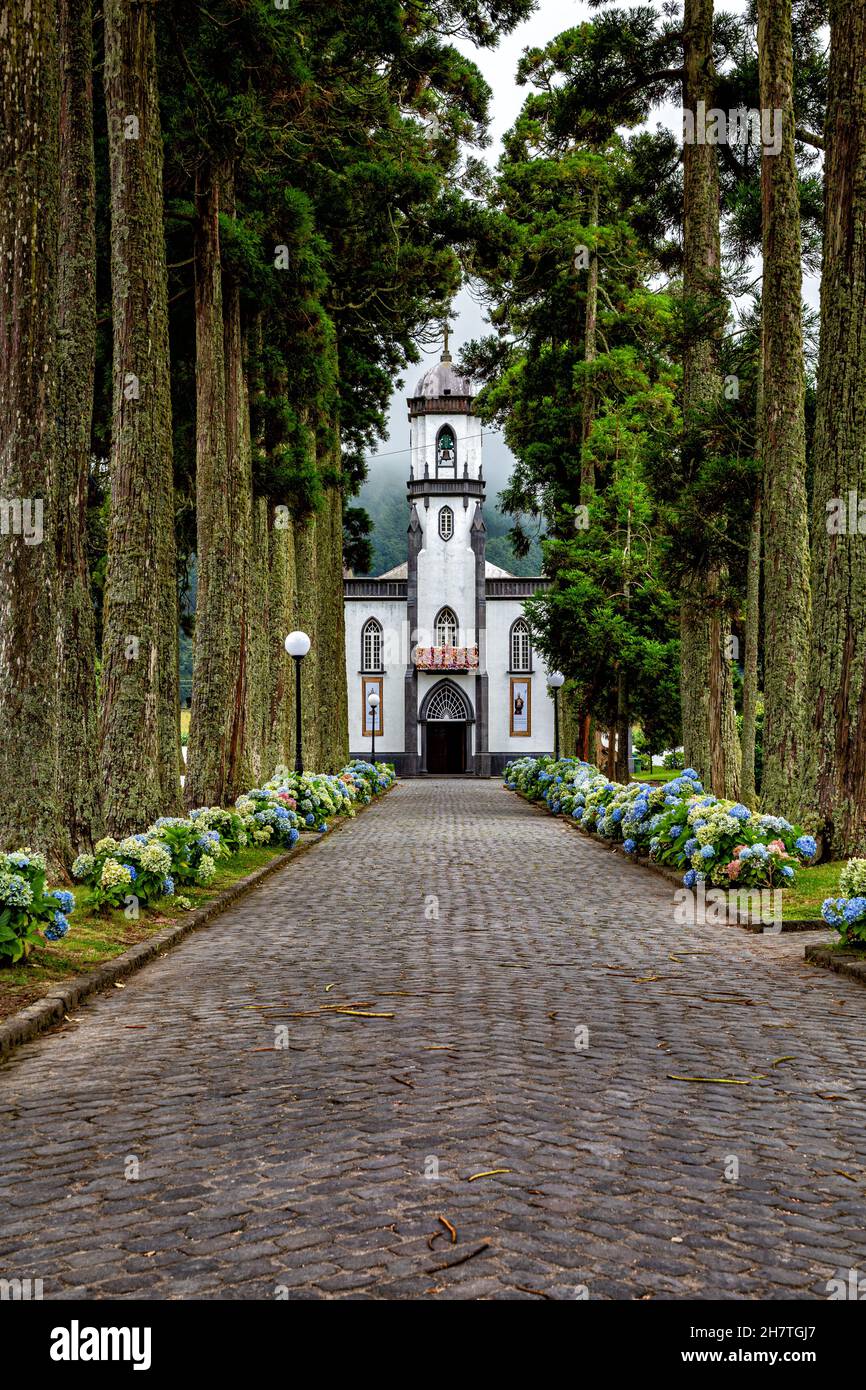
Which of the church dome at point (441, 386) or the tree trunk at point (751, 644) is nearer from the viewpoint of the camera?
the tree trunk at point (751, 644)

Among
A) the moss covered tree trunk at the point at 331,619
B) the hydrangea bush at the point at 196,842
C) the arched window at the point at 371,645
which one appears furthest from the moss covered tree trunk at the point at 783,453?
the arched window at the point at 371,645

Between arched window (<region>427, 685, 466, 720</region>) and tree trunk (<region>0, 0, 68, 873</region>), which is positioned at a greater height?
tree trunk (<region>0, 0, 68, 873</region>)

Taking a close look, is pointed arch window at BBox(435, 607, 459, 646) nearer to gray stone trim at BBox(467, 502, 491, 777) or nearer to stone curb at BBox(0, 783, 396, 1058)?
gray stone trim at BBox(467, 502, 491, 777)

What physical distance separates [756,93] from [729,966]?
12.2 metres

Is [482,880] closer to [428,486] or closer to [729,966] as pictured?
[729,966]

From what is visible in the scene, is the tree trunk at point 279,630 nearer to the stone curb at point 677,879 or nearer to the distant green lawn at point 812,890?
the stone curb at point 677,879

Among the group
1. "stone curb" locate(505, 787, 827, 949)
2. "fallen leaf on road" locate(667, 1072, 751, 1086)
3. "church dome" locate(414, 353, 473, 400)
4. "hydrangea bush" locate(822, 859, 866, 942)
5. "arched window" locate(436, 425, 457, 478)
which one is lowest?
"stone curb" locate(505, 787, 827, 949)

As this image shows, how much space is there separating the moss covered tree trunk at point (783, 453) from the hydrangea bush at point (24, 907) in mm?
8208

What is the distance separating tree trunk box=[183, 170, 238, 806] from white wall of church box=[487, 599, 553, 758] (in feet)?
147

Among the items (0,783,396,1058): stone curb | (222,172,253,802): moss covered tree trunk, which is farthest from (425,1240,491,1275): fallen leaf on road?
(222,172,253,802): moss covered tree trunk

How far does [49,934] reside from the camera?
26.7 ft

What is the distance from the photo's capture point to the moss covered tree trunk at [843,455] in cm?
1208

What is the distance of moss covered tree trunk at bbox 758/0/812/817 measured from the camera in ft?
46.0
